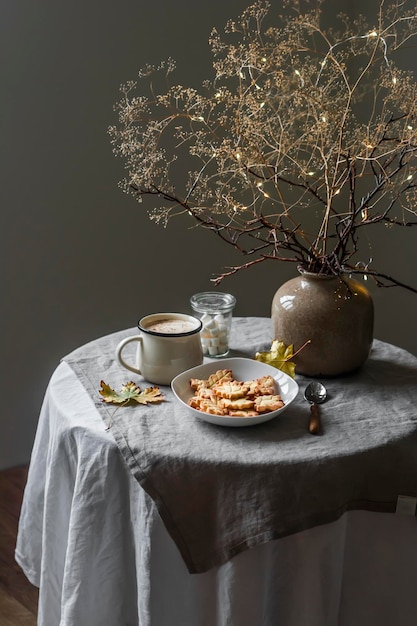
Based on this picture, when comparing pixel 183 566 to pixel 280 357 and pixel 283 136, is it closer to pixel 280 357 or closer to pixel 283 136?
pixel 280 357

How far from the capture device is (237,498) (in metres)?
1.12

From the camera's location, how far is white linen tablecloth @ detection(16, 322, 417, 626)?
1.14 m

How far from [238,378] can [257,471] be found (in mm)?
314

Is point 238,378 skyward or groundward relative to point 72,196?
groundward

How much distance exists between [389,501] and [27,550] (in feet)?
2.62

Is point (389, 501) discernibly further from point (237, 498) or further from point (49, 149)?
point (49, 149)

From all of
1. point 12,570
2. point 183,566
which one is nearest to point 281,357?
point 183,566

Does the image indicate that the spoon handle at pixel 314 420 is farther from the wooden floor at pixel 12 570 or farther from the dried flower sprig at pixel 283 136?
the wooden floor at pixel 12 570

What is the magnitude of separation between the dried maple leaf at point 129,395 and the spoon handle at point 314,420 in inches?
10.8

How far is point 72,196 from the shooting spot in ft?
7.48

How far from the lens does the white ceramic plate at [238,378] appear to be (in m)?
1.20

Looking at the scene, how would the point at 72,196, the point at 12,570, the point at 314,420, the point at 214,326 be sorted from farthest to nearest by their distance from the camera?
1. the point at 72,196
2. the point at 12,570
3. the point at 214,326
4. the point at 314,420

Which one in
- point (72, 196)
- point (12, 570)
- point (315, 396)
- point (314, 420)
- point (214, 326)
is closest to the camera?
point (314, 420)

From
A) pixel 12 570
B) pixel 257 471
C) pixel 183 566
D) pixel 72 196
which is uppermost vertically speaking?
pixel 72 196
